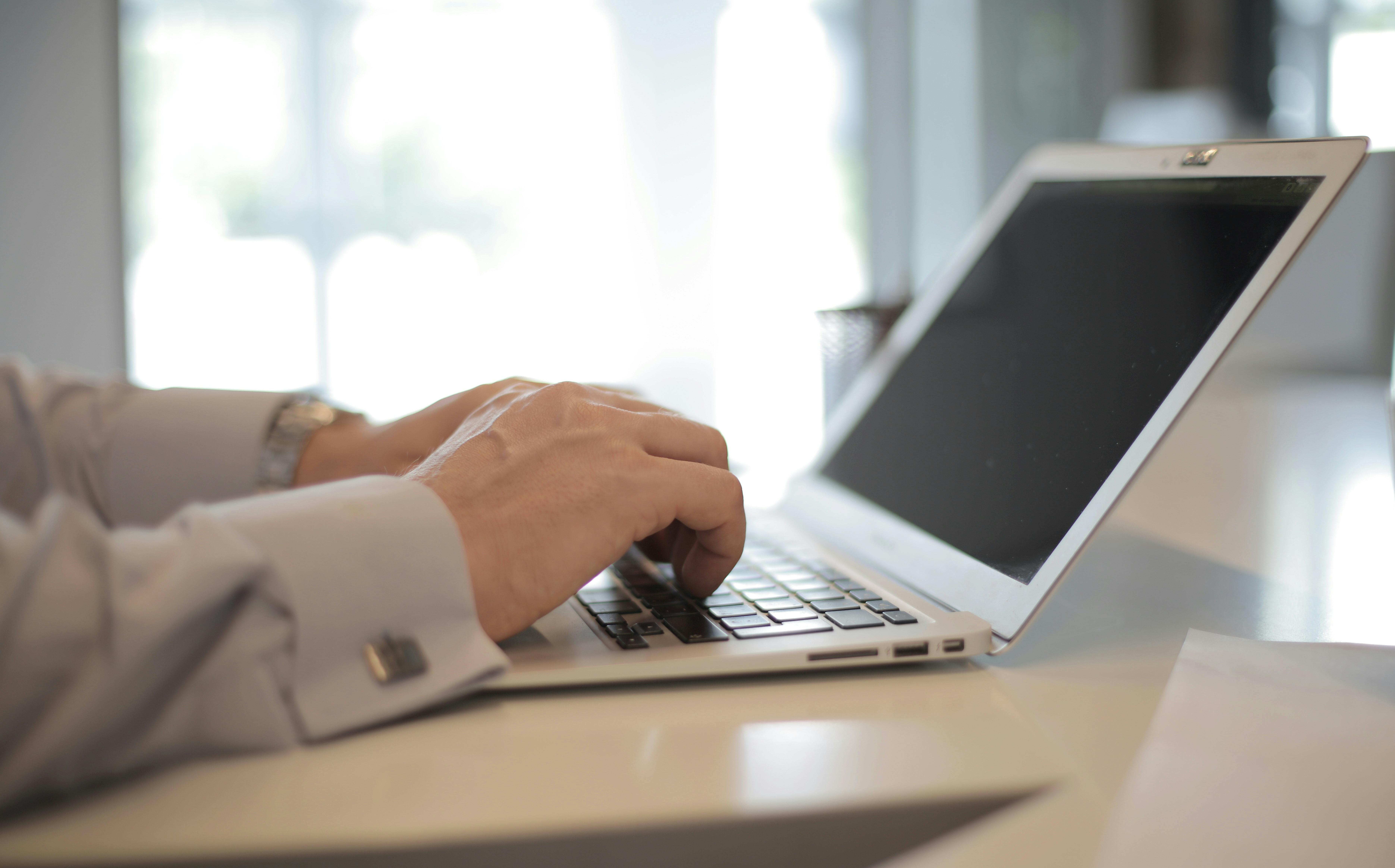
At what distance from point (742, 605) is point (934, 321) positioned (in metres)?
0.36

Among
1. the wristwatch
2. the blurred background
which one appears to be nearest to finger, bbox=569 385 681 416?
the wristwatch

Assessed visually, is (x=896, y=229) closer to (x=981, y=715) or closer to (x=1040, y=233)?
(x=1040, y=233)

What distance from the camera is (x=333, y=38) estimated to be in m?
3.75

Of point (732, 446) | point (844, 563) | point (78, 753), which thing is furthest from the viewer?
point (732, 446)

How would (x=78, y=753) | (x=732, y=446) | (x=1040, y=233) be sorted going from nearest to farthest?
(x=78, y=753) → (x=1040, y=233) → (x=732, y=446)

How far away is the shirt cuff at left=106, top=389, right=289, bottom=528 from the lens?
604 mm

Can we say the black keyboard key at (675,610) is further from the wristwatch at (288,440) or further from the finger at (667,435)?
the wristwatch at (288,440)

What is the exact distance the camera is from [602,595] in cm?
51

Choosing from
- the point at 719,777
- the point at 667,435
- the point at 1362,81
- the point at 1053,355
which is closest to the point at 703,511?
the point at 667,435

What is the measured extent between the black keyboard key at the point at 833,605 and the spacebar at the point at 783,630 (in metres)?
0.02

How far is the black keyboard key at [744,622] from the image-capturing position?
0.45m

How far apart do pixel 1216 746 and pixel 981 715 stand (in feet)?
0.28

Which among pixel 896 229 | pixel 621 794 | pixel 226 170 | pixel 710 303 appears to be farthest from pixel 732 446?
pixel 226 170

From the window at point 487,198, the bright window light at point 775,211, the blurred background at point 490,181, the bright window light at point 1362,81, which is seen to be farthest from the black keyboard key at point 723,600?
the bright window light at point 775,211
